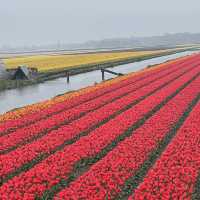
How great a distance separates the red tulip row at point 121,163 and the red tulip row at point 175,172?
1.44ft

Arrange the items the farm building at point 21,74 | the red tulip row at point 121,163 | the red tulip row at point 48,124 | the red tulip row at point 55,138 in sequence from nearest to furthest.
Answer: the red tulip row at point 121,163
the red tulip row at point 55,138
the red tulip row at point 48,124
the farm building at point 21,74

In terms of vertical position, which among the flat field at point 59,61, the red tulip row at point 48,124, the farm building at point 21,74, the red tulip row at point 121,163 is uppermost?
the red tulip row at point 121,163

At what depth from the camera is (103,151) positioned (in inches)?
647

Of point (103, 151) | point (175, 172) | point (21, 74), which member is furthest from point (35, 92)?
point (175, 172)

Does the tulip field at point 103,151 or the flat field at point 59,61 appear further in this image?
the flat field at point 59,61

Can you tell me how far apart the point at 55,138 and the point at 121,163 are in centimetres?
462

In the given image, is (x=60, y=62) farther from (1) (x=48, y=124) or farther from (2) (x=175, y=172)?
(2) (x=175, y=172)

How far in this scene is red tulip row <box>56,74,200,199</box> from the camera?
1193cm

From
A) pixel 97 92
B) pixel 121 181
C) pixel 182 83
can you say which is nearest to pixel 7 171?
pixel 121 181

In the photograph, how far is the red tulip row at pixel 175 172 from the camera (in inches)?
454

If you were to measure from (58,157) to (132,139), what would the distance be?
3221 millimetres

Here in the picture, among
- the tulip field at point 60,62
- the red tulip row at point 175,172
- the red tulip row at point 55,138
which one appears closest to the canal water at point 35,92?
the red tulip row at point 55,138

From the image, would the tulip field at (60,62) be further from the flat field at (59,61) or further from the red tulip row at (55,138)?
the red tulip row at (55,138)

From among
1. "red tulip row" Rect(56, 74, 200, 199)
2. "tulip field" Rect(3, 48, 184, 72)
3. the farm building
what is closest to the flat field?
"tulip field" Rect(3, 48, 184, 72)
